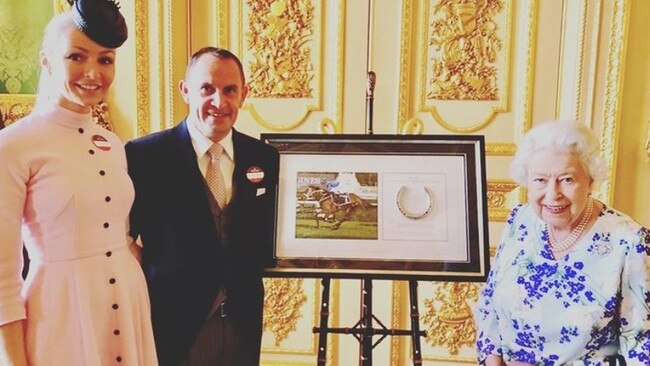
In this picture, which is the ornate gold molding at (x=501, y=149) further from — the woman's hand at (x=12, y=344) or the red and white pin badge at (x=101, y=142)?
the woman's hand at (x=12, y=344)

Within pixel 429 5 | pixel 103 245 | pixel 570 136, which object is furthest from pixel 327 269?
pixel 429 5

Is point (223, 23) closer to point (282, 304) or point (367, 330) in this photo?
point (282, 304)

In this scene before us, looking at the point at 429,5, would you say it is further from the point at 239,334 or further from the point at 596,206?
the point at 239,334

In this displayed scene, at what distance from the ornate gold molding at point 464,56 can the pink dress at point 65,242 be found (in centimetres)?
158

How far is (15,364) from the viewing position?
974 mm

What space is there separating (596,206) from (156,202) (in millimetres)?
1251

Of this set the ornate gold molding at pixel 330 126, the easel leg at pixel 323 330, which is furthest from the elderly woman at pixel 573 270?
the ornate gold molding at pixel 330 126

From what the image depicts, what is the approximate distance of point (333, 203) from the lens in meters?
1.60

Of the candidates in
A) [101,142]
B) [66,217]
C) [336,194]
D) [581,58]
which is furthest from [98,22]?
[581,58]

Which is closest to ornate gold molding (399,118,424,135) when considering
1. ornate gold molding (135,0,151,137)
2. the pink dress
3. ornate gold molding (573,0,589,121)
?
ornate gold molding (573,0,589,121)

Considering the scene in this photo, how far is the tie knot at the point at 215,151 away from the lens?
141cm

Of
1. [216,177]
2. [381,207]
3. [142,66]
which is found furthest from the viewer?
[142,66]

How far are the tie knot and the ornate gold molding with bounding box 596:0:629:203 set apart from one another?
1.63 m

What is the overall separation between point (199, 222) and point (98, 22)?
57cm
